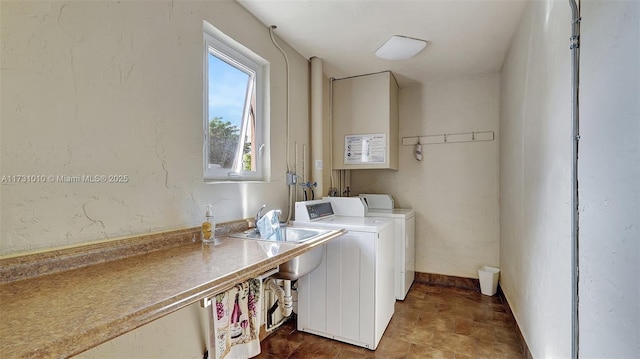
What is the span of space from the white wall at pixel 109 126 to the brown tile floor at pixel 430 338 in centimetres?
74

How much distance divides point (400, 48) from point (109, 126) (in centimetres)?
226

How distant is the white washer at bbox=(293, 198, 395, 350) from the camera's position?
206 centimetres

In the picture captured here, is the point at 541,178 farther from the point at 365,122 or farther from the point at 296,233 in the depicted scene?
the point at 365,122

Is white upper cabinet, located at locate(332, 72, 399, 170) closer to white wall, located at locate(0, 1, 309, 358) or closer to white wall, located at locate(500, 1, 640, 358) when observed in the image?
white wall, located at locate(500, 1, 640, 358)

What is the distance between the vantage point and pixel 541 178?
1.60 m

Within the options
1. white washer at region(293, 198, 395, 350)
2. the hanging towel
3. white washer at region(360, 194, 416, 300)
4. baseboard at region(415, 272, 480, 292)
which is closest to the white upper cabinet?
white washer at region(360, 194, 416, 300)

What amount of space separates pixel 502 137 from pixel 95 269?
331 centimetres

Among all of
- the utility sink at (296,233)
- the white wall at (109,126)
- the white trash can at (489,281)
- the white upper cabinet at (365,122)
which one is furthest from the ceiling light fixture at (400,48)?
the white trash can at (489,281)

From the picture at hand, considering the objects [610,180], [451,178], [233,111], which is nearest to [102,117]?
[233,111]

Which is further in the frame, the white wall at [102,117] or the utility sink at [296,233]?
the utility sink at [296,233]

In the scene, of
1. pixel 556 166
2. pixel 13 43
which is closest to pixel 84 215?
pixel 13 43

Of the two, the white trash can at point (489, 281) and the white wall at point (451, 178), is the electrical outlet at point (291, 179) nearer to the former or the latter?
the white wall at point (451, 178)

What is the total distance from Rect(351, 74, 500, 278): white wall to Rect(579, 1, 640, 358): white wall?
2.27 metres

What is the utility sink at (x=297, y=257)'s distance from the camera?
70.3 inches
